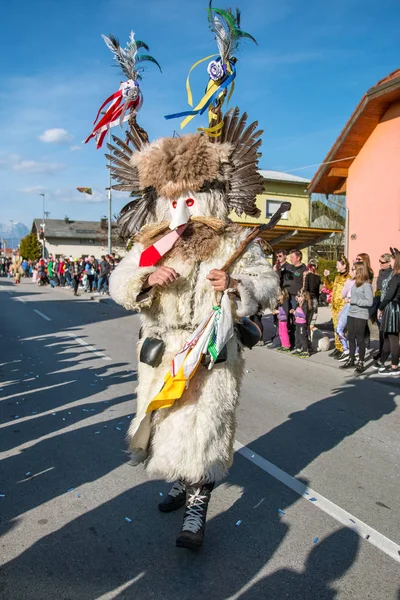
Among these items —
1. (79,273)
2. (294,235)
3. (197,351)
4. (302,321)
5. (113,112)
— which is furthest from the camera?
(79,273)

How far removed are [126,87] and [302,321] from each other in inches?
271

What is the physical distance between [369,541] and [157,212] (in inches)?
95.6

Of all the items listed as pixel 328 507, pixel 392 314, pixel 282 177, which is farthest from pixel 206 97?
pixel 282 177

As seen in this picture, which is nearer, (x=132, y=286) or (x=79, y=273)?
(x=132, y=286)

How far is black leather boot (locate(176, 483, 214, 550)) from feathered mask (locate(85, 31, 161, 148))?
258cm

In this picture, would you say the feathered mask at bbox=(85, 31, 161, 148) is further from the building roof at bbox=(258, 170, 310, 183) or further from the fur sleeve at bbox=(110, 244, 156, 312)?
the building roof at bbox=(258, 170, 310, 183)

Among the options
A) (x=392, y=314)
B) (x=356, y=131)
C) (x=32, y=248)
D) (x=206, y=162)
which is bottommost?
(x=392, y=314)

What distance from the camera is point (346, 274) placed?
963cm

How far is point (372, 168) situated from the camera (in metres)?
14.5

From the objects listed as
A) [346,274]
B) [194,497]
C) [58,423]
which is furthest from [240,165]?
[346,274]

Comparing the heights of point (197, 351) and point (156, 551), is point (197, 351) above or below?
above

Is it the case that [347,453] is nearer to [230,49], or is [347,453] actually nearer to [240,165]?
[240,165]

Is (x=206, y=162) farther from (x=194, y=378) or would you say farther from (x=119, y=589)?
(x=119, y=589)

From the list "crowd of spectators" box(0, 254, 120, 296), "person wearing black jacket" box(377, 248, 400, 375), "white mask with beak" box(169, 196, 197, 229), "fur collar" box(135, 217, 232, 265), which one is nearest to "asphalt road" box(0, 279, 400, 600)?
"person wearing black jacket" box(377, 248, 400, 375)
